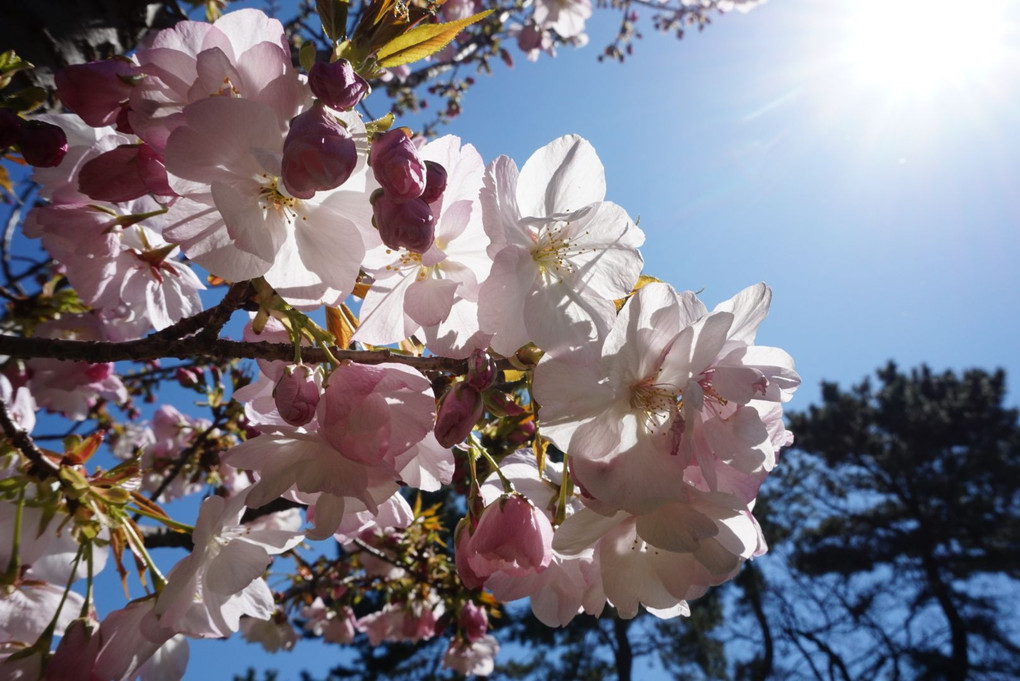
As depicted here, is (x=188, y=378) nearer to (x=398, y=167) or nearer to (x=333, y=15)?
(x=333, y=15)

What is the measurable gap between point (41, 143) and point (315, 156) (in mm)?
462

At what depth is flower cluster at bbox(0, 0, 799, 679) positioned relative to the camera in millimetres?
588

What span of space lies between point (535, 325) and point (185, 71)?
0.43 metres

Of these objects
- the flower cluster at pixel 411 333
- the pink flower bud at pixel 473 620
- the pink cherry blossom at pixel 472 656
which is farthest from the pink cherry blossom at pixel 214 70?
the pink cherry blossom at pixel 472 656

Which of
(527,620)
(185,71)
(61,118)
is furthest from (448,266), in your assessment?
(527,620)

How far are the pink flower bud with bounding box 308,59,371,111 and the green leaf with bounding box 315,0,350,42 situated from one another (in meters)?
0.16

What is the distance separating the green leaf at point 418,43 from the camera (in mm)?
696

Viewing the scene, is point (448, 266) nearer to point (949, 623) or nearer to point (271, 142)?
point (271, 142)

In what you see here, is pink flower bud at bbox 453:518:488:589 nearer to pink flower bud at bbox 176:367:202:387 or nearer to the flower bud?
the flower bud

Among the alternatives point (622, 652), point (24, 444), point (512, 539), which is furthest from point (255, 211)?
point (622, 652)

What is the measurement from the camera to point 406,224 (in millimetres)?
542

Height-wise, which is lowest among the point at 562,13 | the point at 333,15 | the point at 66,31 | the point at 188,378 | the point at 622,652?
the point at 333,15

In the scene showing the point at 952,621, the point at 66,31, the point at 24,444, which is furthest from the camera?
the point at 952,621

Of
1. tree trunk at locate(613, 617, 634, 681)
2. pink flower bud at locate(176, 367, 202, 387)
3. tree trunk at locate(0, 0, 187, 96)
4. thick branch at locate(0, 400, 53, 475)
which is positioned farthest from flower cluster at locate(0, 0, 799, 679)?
tree trunk at locate(613, 617, 634, 681)
